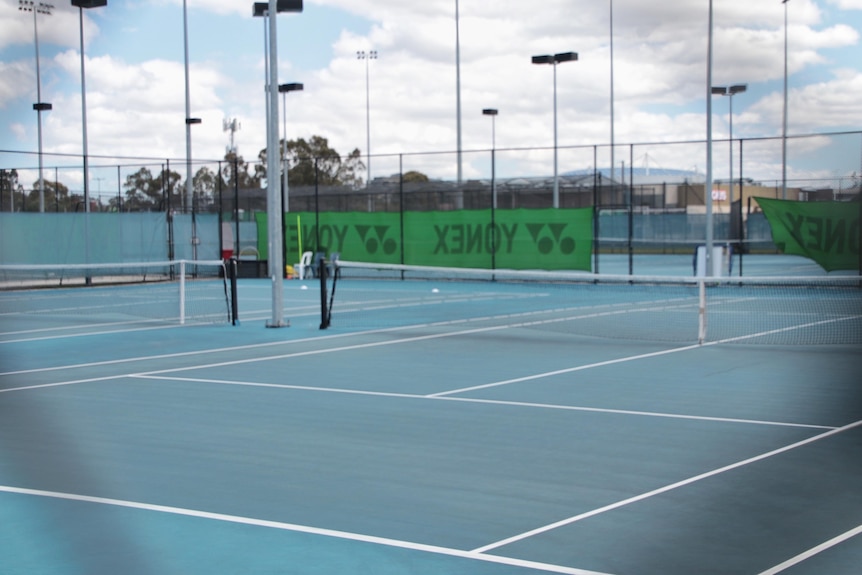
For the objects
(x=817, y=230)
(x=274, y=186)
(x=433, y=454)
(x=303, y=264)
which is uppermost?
(x=274, y=186)

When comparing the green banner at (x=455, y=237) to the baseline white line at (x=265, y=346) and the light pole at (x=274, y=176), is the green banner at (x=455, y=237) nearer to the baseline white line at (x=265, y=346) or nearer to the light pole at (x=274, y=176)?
the baseline white line at (x=265, y=346)

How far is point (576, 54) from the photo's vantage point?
3294 centimetres

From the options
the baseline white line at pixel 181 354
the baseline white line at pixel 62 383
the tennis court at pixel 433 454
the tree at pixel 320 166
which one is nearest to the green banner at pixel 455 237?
the tennis court at pixel 433 454

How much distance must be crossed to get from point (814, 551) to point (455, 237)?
830 inches

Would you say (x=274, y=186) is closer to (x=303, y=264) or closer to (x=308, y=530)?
(x=308, y=530)

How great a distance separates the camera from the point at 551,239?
24.1 m

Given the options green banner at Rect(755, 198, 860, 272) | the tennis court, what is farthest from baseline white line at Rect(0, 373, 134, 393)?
green banner at Rect(755, 198, 860, 272)

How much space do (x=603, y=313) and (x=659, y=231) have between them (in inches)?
1145

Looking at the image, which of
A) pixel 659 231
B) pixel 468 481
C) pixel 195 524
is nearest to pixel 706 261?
pixel 468 481

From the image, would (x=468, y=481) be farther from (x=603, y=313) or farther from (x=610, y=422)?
(x=603, y=313)

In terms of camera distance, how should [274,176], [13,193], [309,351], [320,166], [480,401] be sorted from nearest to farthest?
[480,401] → [309,351] → [274,176] → [13,193] → [320,166]

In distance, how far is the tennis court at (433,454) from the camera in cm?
471

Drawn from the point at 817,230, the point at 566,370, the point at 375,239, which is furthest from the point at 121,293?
the point at 566,370

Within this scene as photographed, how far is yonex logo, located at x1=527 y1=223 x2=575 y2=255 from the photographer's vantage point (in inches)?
938
